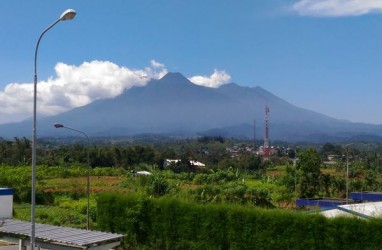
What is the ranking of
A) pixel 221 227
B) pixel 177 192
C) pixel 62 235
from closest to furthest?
pixel 62 235 → pixel 221 227 → pixel 177 192

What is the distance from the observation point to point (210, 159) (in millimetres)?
90125

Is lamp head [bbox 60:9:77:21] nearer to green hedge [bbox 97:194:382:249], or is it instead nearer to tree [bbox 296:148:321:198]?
green hedge [bbox 97:194:382:249]

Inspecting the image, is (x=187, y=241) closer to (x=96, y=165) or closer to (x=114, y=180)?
(x=114, y=180)

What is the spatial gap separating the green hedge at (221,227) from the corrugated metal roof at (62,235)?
15.8 ft

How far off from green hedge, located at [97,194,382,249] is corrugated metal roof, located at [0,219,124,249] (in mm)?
4826

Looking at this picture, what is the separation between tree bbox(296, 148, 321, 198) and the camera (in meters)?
41.1

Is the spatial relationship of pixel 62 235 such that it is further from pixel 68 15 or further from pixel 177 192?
pixel 177 192

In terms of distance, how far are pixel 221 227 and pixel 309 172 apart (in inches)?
889

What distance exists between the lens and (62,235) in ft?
55.5

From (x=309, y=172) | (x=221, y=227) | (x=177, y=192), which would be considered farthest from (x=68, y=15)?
(x=309, y=172)

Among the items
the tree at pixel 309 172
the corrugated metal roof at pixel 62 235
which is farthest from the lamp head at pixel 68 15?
the tree at pixel 309 172

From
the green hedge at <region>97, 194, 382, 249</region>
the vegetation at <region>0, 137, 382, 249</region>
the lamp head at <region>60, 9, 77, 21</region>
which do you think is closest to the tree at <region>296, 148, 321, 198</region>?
the vegetation at <region>0, 137, 382, 249</region>

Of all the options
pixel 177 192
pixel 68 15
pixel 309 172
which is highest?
pixel 68 15

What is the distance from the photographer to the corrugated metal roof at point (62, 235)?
52.6 feet
